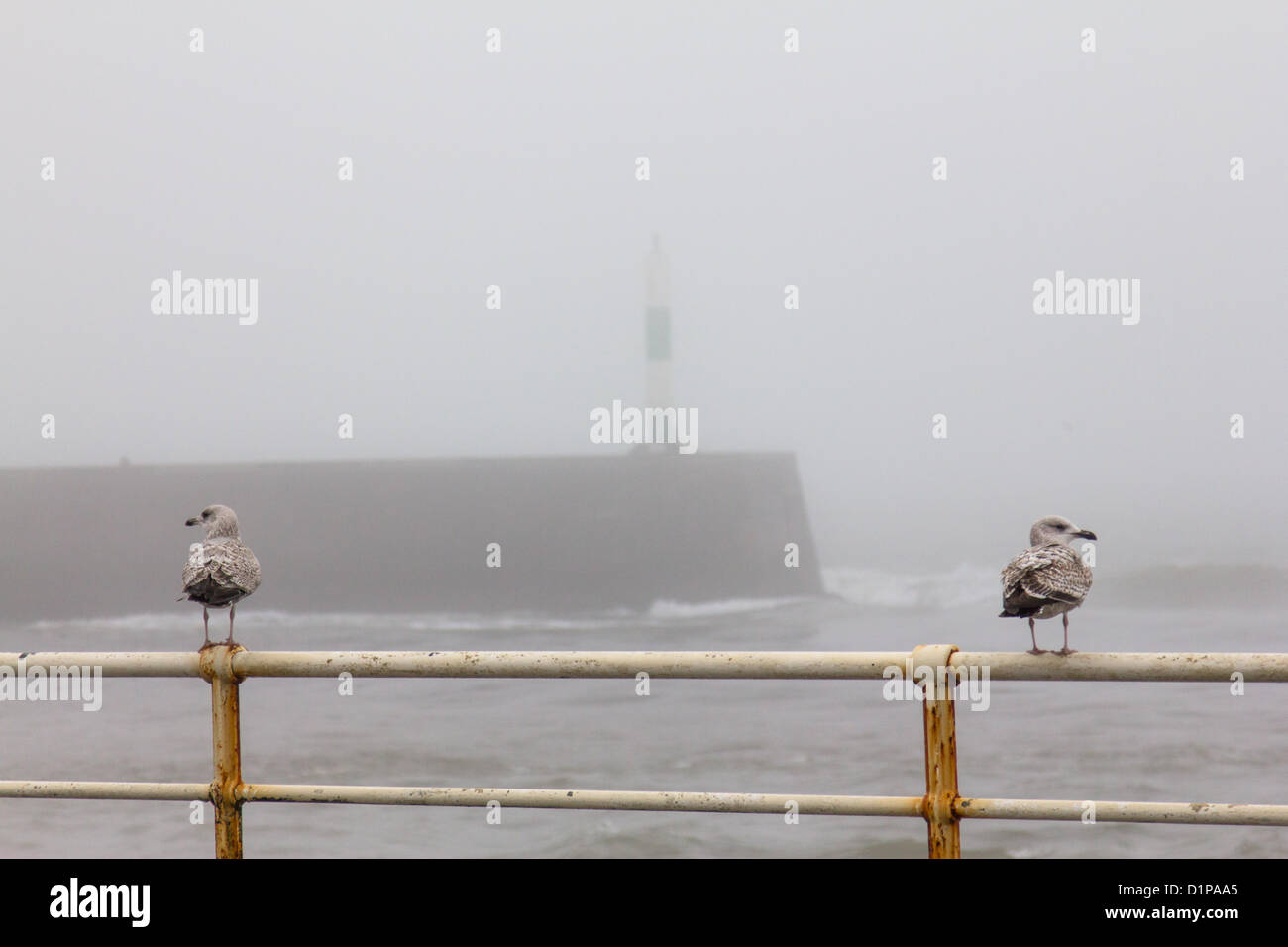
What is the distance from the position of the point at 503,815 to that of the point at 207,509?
993 cm

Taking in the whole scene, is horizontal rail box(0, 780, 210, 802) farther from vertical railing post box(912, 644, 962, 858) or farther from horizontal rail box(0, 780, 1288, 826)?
vertical railing post box(912, 644, 962, 858)

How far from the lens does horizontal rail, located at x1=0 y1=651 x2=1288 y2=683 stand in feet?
9.64

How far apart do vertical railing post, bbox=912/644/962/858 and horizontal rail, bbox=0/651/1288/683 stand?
6 cm

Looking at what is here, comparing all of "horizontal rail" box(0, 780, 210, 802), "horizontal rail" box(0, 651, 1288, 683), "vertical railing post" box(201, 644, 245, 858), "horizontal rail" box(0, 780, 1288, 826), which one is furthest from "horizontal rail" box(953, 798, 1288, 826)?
"horizontal rail" box(0, 780, 210, 802)

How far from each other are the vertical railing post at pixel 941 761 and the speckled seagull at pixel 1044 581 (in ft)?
2.80

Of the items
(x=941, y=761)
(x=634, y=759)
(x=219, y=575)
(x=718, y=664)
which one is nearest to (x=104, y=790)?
(x=219, y=575)

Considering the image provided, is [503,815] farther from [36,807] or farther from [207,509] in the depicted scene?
[207,509]

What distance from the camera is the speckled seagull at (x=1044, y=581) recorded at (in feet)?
13.1

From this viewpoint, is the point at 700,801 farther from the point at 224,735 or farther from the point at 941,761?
the point at 224,735

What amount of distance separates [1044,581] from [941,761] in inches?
42.3

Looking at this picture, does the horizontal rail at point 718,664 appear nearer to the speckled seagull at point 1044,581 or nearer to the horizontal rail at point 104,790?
the horizontal rail at point 104,790

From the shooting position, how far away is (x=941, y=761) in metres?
3.19

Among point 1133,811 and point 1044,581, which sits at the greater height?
point 1044,581
